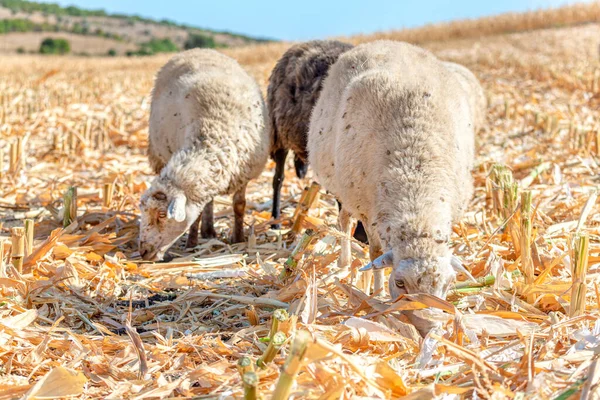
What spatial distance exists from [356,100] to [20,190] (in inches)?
189

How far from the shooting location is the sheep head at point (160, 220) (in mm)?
5402

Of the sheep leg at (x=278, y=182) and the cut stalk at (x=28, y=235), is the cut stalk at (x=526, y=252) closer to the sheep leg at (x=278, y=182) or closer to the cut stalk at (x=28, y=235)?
the sheep leg at (x=278, y=182)

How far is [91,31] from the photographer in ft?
264

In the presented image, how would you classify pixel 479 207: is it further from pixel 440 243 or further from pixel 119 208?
pixel 119 208

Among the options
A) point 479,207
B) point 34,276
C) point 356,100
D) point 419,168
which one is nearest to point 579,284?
point 419,168

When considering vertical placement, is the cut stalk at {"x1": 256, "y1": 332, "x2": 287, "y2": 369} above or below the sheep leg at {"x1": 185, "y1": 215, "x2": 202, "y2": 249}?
above

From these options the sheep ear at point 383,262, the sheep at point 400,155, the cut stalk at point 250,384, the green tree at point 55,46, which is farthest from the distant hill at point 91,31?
the cut stalk at point 250,384

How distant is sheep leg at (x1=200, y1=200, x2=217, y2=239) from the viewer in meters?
6.23

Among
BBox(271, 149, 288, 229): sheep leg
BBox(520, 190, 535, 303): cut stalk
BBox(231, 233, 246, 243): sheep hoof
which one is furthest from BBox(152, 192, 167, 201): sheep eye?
BBox(520, 190, 535, 303): cut stalk

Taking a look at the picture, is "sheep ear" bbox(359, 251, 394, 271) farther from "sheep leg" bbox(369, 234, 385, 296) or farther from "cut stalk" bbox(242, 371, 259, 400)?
"cut stalk" bbox(242, 371, 259, 400)

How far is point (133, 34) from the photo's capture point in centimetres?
8319

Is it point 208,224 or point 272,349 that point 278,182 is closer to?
point 208,224

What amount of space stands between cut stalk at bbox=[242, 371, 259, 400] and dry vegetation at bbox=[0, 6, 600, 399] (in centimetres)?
3

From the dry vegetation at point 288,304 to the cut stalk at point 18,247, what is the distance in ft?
0.04
